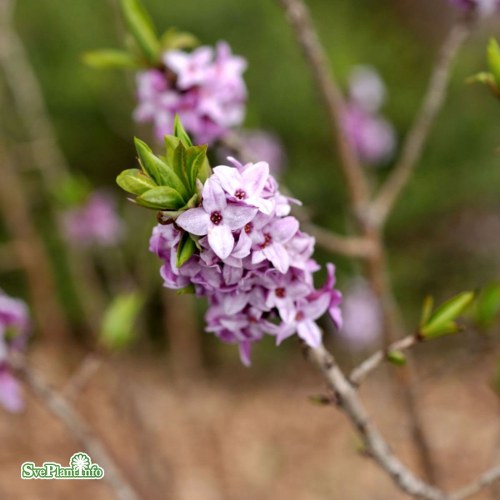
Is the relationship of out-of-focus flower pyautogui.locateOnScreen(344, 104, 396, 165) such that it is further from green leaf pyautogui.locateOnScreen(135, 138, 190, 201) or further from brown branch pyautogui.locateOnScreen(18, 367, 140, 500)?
green leaf pyautogui.locateOnScreen(135, 138, 190, 201)

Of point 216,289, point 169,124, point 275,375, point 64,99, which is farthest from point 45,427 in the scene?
point 216,289

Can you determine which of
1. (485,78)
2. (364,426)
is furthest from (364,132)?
(364,426)

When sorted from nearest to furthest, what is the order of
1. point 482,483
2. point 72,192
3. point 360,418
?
1. point 360,418
2. point 482,483
3. point 72,192

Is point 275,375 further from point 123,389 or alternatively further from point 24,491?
point 123,389

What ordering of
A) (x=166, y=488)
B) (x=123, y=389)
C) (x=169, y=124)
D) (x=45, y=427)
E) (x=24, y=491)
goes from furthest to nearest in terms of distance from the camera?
(x=45, y=427) → (x=24, y=491) → (x=166, y=488) → (x=123, y=389) → (x=169, y=124)

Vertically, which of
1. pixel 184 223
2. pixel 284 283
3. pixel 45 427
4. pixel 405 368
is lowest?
pixel 45 427

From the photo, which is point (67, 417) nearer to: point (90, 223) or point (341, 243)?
point (341, 243)

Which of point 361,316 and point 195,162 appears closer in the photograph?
point 195,162
